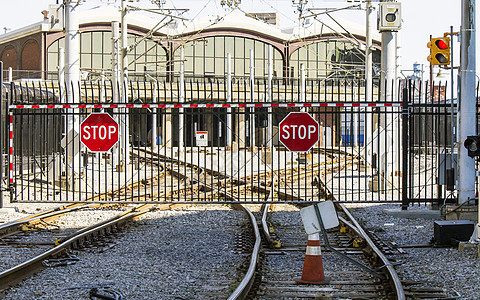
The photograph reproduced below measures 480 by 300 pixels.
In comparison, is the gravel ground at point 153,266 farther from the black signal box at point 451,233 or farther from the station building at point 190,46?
the station building at point 190,46

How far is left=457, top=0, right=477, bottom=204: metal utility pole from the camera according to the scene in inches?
485

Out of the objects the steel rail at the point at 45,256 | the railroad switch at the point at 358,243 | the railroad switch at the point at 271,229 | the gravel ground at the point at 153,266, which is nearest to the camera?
the gravel ground at the point at 153,266

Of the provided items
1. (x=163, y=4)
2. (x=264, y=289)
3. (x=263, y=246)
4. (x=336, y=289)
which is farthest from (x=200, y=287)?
(x=163, y=4)

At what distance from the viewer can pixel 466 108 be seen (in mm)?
12430

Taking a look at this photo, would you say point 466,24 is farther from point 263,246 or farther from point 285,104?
point 263,246

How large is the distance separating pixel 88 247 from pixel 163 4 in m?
20.1

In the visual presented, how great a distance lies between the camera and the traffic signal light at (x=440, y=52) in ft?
39.8

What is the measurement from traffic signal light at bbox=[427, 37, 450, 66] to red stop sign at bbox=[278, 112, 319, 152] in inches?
106

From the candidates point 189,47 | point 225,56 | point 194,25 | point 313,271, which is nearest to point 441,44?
point 313,271

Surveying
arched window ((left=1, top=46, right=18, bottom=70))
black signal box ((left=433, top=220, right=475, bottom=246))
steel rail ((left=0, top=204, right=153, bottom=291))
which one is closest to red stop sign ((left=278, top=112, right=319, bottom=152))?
steel rail ((left=0, top=204, right=153, bottom=291))

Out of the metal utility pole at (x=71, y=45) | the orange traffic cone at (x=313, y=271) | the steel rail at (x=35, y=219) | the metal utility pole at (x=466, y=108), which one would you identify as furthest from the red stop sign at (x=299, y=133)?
the metal utility pole at (x=71, y=45)

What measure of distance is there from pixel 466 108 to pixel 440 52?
1.21 m

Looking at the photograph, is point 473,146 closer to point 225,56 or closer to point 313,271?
point 313,271

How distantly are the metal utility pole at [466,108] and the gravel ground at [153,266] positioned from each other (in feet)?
14.5
